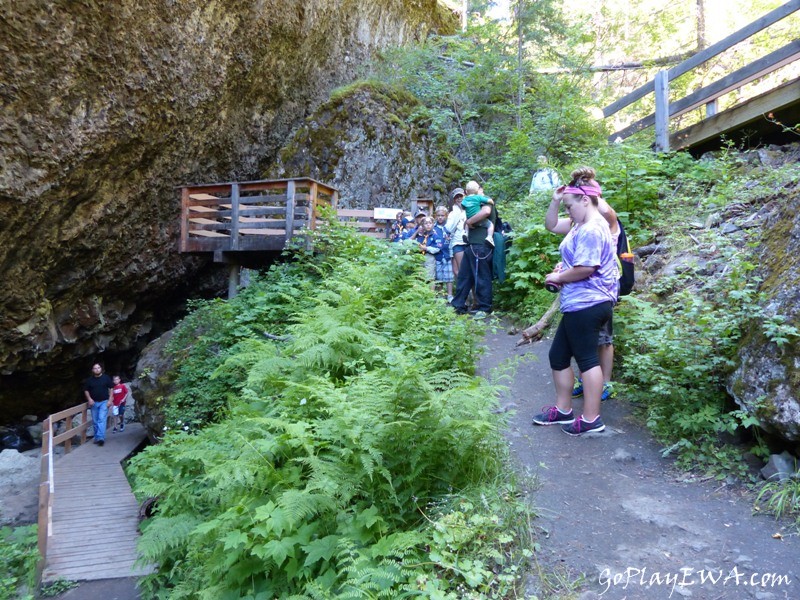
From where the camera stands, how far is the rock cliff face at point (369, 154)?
16.9m

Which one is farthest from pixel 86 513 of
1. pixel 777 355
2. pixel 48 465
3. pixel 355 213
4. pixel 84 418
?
pixel 777 355

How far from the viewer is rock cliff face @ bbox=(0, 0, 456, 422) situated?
945 centimetres

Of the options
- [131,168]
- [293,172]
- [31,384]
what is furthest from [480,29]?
[31,384]

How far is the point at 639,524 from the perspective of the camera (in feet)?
11.1

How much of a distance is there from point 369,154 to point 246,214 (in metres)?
5.84

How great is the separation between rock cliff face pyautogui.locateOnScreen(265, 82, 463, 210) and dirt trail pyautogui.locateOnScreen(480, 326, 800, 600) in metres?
13.3

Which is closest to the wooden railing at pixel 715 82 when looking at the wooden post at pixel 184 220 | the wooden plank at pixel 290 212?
the wooden plank at pixel 290 212

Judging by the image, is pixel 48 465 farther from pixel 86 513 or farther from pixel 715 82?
pixel 715 82

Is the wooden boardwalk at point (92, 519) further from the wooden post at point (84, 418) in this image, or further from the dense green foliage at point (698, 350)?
the dense green foliage at point (698, 350)

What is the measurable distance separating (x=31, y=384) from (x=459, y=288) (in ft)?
38.4

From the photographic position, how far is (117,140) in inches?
439

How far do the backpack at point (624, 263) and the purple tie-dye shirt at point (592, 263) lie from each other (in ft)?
2.15

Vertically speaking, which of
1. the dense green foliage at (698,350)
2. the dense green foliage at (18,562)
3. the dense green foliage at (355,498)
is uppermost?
the dense green foliage at (698,350)

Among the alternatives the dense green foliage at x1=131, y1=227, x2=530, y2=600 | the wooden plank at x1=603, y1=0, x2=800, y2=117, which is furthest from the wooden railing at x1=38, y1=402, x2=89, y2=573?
the wooden plank at x1=603, y1=0, x2=800, y2=117
